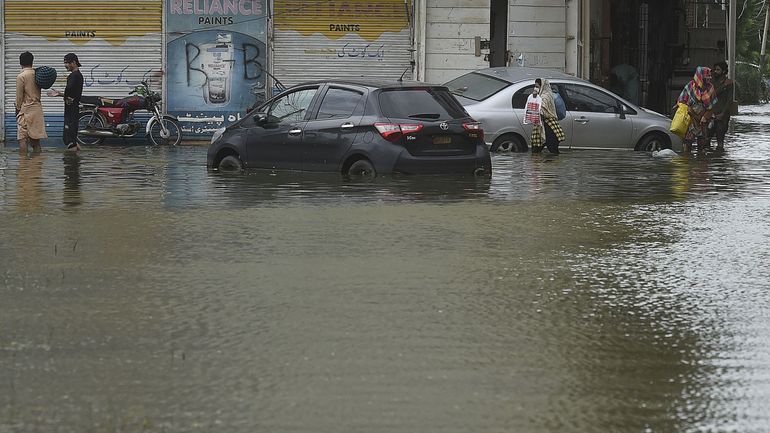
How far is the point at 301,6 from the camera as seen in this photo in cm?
2728

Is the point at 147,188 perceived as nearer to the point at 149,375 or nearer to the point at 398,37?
the point at 149,375

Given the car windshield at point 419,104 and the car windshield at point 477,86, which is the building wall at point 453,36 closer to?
the car windshield at point 477,86

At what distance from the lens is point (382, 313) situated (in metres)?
7.71

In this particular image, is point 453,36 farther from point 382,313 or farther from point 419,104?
point 382,313

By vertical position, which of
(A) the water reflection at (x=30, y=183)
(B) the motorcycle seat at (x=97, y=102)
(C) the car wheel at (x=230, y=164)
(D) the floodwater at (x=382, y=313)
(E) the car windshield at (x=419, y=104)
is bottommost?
(D) the floodwater at (x=382, y=313)

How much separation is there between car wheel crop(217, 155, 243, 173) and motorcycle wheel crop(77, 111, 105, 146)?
26.4ft

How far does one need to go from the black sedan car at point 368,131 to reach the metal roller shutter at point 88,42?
10023 millimetres

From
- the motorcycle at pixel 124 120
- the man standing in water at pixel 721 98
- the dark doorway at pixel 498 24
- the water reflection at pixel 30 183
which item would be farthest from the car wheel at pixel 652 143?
the water reflection at pixel 30 183

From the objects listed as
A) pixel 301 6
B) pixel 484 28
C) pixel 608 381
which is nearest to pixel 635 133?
pixel 484 28

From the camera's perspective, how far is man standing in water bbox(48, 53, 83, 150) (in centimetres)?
2345

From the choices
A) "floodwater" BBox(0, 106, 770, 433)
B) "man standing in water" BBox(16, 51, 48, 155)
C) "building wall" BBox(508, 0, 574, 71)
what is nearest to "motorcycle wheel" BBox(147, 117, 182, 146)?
"man standing in water" BBox(16, 51, 48, 155)

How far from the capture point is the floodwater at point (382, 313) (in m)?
5.61

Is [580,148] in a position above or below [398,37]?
below

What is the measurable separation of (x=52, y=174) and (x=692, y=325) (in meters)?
12.3
